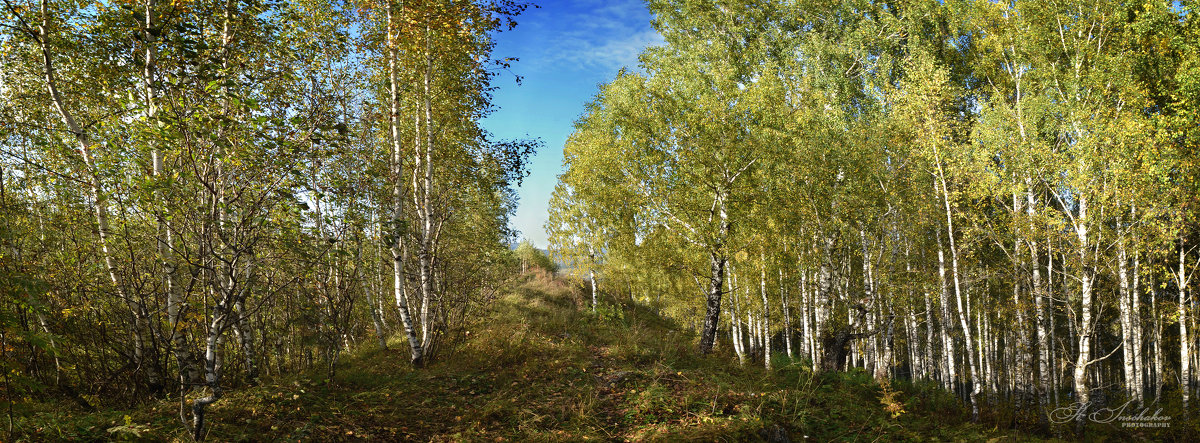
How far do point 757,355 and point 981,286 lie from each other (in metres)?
10.4

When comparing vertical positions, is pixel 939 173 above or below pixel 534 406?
above

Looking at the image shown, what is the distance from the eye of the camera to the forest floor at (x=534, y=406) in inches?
255

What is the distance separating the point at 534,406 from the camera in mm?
8539

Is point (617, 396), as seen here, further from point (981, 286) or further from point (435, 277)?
point (981, 286)

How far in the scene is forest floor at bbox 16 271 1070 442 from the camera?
6.49 metres
